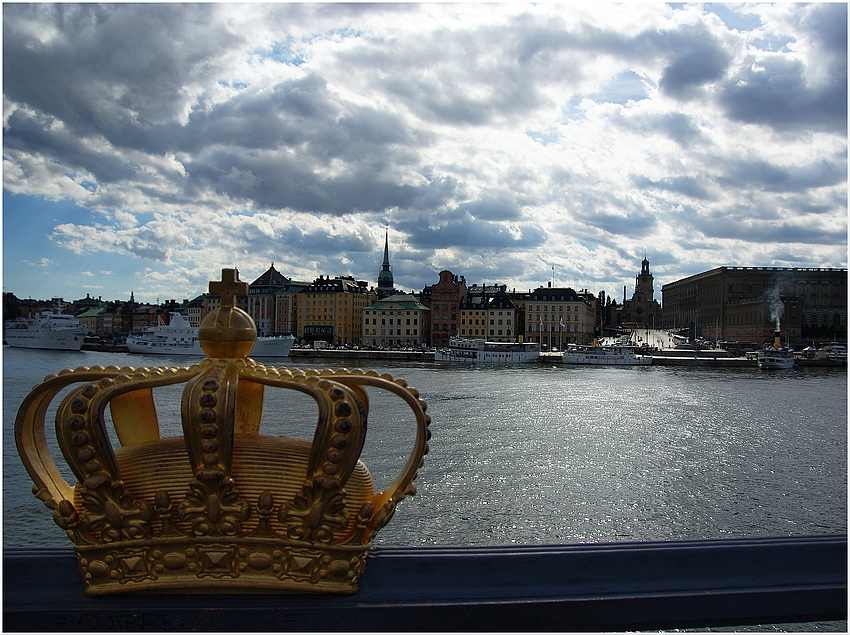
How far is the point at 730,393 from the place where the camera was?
3319cm

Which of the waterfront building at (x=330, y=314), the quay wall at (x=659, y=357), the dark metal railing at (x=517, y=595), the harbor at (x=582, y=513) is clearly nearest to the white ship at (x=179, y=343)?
the quay wall at (x=659, y=357)

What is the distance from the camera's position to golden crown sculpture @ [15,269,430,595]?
3.03 meters

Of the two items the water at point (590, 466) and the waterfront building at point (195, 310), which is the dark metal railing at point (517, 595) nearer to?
the water at point (590, 466)

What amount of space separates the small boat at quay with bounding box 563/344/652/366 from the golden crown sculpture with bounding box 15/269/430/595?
56.4 meters

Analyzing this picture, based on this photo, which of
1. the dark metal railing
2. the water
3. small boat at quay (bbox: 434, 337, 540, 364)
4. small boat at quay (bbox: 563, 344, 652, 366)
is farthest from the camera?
small boat at quay (bbox: 434, 337, 540, 364)

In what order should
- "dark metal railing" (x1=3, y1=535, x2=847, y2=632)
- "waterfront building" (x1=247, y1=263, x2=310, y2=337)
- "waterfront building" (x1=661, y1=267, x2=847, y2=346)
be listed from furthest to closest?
"waterfront building" (x1=247, y1=263, x2=310, y2=337), "waterfront building" (x1=661, y1=267, x2=847, y2=346), "dark metal railing" (x1=3, y1=535, x2=847, y2=632)

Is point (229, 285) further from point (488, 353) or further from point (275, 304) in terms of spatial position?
point (275, 304)

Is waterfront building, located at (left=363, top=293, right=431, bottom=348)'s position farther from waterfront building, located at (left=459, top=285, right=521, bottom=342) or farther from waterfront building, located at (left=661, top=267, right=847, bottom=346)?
waterfront building, located at (left=661, top=267, right=847, bottom=346)

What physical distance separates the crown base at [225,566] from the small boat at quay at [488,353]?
55.3 m

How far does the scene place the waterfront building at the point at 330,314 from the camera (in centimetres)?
8619

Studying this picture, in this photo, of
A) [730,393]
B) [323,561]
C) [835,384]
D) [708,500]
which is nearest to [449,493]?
[708,500]

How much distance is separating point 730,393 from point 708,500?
22.8 meters

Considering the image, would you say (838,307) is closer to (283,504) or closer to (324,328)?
(324,328)

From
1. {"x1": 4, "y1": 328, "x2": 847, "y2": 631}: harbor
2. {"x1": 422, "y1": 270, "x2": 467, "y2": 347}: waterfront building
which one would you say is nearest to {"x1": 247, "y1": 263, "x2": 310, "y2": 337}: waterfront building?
{"x1": 422, "y1": 270, "x2": 467, "y2": 347}: waterfront building
